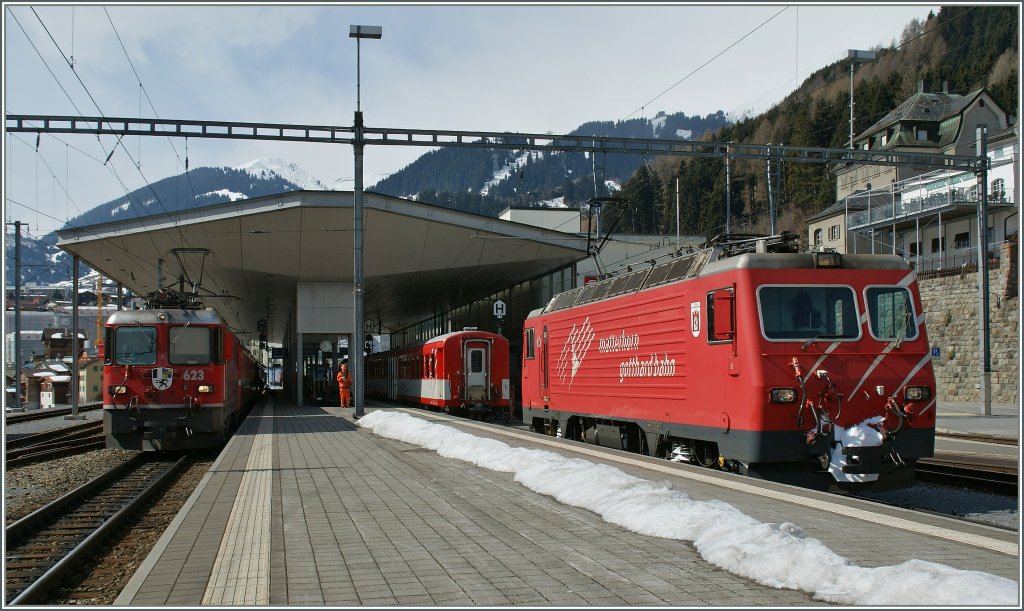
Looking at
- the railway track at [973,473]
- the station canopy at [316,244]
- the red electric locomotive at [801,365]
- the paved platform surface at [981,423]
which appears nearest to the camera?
the red electric locomotive at [801,365]

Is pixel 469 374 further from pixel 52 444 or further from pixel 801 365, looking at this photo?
pixel 801 365

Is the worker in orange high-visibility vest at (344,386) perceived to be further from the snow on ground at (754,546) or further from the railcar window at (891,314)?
the railcar window at (891,314)

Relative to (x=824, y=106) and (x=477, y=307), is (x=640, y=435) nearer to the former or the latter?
(x=477, y=307)

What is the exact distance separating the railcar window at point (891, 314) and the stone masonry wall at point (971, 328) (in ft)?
78.5

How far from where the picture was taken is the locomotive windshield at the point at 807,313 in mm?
10297

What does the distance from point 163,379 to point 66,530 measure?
7.77 meters

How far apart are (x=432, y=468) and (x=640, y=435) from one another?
3766 mm

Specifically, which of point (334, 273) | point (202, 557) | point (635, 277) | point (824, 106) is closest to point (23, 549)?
point (202, 557)

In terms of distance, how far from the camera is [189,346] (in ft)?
Result: 61.7

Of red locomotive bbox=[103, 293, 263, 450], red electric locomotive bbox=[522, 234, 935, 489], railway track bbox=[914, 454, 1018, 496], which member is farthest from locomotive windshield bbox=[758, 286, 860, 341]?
red locomotive bbox=[103, 293, 263, 450]

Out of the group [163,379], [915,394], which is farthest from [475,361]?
[915,394]

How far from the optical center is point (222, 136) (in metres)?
20.3

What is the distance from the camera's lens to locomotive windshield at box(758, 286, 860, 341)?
10.3m

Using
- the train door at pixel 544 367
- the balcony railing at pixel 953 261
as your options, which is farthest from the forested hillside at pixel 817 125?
the train door at pixel 544 367
